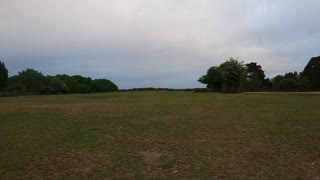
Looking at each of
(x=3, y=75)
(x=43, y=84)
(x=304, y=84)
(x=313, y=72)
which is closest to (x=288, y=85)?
(x=304, y=84)

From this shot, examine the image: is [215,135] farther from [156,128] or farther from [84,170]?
[84,170]

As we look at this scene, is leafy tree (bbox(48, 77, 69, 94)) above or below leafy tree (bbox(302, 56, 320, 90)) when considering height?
below

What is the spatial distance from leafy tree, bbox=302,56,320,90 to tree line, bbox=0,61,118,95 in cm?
5796

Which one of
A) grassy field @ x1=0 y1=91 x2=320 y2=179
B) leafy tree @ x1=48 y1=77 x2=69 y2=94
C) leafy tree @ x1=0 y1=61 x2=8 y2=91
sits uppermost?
leafy tree @ x1=0 y1=61 x2=8 y2=91

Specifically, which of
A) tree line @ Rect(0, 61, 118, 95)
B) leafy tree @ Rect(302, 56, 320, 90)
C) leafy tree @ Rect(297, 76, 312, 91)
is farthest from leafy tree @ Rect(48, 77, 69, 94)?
leafy tree @ Rect(302, 56, 320, 90)

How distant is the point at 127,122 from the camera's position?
18.5 m

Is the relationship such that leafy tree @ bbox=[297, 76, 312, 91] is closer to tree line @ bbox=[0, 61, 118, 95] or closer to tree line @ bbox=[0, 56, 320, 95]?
tree line @ bbox=[0, 56, 320, 95]

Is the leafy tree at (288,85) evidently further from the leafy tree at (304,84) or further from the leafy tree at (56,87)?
the leafy tree at (56,87)

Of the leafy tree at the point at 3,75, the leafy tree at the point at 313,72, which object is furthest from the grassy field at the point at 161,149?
the leafy tree at the point at 3,75

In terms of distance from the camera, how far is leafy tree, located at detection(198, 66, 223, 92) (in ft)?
239

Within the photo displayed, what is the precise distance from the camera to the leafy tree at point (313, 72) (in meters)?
91.6

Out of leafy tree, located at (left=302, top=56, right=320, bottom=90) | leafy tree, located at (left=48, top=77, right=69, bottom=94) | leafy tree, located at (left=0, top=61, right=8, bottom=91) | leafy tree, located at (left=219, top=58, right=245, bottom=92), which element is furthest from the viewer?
leafy tree, located at (left=48, top=77, right=69, bottom=94)

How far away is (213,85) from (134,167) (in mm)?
65749

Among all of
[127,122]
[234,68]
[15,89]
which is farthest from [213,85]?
[127,122]
